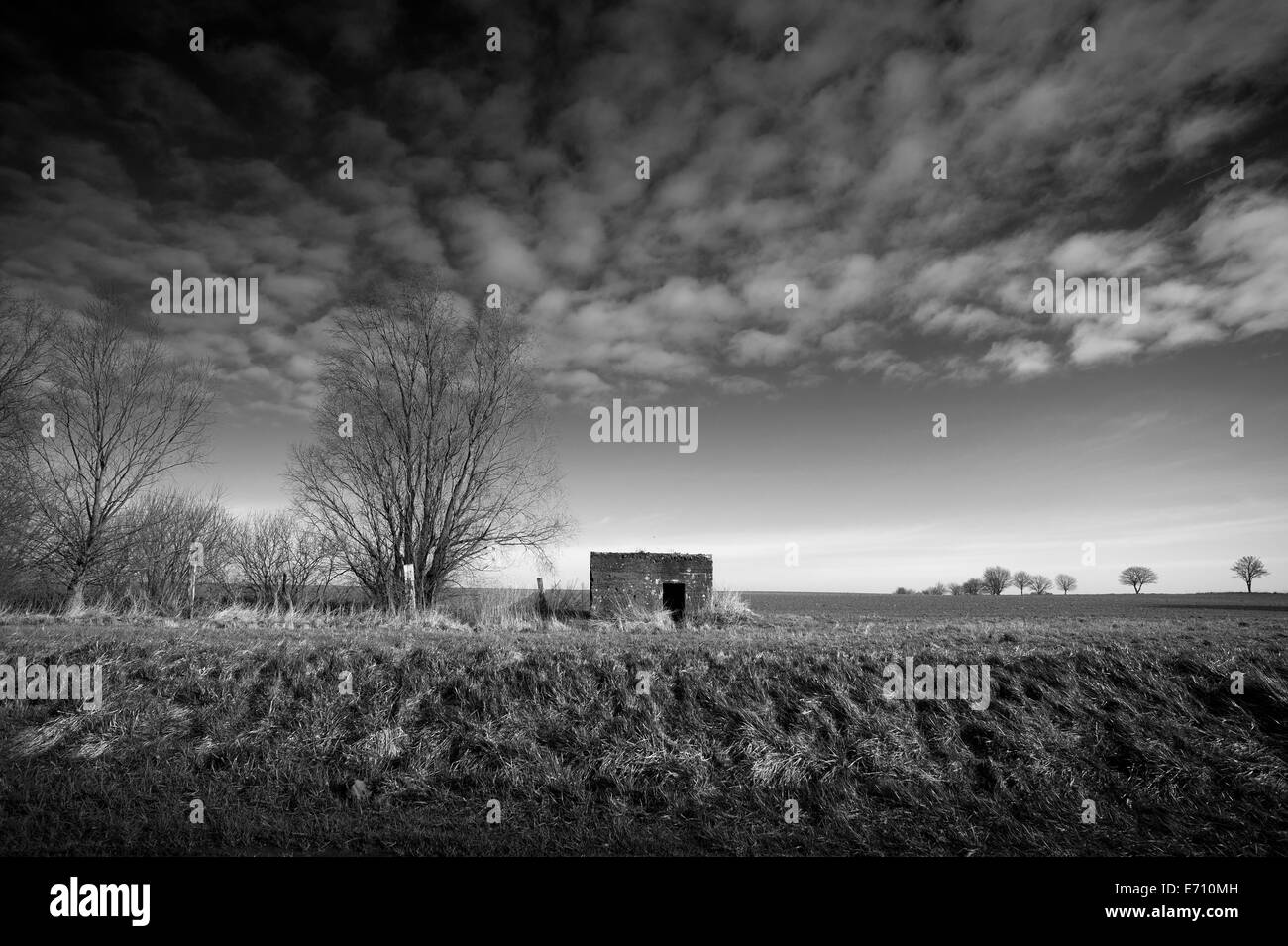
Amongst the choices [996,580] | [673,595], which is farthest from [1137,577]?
[673,595]

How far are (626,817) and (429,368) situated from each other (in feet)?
57.9

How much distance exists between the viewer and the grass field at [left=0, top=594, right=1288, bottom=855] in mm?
6352

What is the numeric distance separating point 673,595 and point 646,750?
43.5ft

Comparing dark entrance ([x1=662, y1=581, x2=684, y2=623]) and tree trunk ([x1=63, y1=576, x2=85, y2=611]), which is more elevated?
tree trunk ([x1=63, y1=576, x2=85, y2=611])

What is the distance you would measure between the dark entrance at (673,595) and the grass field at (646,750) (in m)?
10.1

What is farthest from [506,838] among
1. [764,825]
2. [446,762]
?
[764,825]

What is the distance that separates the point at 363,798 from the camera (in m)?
7.08

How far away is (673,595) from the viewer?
21.0 meters

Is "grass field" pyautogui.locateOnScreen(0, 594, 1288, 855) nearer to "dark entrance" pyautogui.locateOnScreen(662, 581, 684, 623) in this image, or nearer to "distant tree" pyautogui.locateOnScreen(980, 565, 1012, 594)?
"dark entrance" pyautogui.locateOnScreen(662, 581, 684, 623)

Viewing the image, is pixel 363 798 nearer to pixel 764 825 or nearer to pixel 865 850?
pixel 764 825

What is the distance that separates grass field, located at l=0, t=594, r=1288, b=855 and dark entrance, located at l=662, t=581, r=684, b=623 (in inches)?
398

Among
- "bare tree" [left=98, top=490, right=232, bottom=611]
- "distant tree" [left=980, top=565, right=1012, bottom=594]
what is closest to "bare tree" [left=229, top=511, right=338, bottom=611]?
"bare tree" [left=98, top=490, right=232, bottom=611]

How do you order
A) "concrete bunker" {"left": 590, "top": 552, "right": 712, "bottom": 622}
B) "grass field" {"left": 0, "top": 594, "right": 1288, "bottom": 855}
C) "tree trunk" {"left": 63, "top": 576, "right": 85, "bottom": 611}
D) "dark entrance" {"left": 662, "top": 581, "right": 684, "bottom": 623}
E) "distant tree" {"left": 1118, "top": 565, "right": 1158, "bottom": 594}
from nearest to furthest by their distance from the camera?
"grass field" {"left": 0, "top": 594, "right": 1288, "bottom": 855}
"tree trunk" {"left": 63, "top": 576, "right": 85, "bottom": 611}
"concrete bunker" {"left": 590, "top": 552, "right": 712, "bottom": 622}
"dark entrance" {"left": 662, "top": 581, "right": 684, "bottom": 623}
"distant tree" {"left": 1118, "top": 565, "right": 1158, "bottom": 594}
